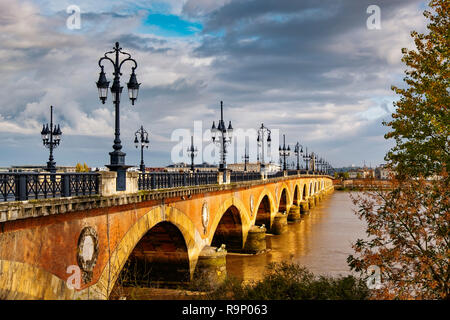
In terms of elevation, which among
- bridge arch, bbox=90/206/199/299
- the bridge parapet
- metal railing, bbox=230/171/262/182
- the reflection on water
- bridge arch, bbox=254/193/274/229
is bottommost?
the reflection on water

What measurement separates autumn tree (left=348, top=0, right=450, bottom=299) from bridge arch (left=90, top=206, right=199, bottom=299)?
23.4ft

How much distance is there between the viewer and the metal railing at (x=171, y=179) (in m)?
16.2

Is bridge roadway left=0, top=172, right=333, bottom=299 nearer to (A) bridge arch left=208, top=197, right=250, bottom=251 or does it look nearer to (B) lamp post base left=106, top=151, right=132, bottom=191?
(B) lamp post base left=106, top=151, right=132, bottom=191

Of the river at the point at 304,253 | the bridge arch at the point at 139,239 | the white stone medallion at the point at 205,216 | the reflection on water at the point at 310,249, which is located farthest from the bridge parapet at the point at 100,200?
the reflection on water at the point at 310,249

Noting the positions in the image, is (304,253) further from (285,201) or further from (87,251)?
(87,251)

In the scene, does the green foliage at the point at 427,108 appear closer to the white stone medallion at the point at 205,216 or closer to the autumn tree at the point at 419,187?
the autumn tree at the point at 419,187

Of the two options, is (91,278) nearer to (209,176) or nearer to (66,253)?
(66,253)

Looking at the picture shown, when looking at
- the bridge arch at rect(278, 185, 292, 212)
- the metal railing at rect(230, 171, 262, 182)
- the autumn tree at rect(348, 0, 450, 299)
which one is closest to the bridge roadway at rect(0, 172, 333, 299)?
the metal railing at rect(230, 171, 262, 182)

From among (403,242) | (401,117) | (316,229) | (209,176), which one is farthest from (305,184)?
(403,242)

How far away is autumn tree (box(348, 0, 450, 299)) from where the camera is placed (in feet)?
38.2

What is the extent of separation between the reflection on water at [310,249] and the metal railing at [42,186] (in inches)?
368

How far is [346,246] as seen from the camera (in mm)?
36156

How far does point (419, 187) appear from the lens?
12672mm

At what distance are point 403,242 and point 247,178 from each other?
23.1 m
